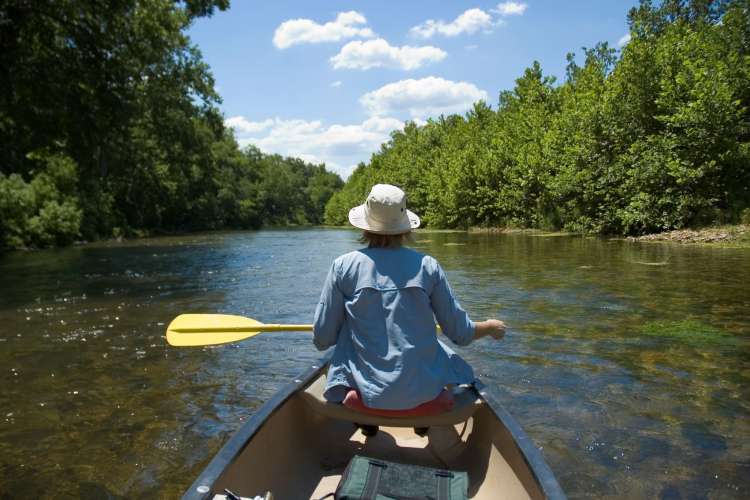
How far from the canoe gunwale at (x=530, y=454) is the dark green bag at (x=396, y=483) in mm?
301

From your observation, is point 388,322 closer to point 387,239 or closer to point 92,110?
point 387,239

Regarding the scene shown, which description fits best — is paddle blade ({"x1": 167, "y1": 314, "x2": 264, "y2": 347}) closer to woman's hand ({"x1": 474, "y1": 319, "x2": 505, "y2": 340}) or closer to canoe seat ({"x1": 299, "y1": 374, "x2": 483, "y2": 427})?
canoe seat ({"x1": 299, "y1": 374, "x2": 483, "y2": 427})

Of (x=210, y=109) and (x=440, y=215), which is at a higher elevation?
(x=210, y=109)

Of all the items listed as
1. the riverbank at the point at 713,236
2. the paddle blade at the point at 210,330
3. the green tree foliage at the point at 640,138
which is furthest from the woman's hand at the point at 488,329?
the green tree foliage at the point at 640,138

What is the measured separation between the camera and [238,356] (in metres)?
7.15

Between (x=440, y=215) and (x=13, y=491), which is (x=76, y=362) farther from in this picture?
(x=440, y=215)

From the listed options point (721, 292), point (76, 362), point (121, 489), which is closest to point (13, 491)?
point (121, 489)

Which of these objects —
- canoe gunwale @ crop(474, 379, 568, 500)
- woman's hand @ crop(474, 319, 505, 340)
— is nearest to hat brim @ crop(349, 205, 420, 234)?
woman's hand @ crop(474, 319, 505, 340)

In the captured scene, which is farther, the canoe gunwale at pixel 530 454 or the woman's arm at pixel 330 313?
the woman's arm at pixel 330 313

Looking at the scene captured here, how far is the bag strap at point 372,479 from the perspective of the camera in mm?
2535

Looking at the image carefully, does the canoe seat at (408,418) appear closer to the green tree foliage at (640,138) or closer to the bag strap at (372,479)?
the bag strap at (372,479)

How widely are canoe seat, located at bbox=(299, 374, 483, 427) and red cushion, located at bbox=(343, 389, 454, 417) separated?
23mm

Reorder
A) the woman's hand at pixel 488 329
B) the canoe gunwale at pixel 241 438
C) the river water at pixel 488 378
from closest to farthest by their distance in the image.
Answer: the canoe gunwale at pixel 241 438
the woman's hand at pixel 488 329
the river water at pixel 488 378

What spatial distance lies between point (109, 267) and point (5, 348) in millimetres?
11230
